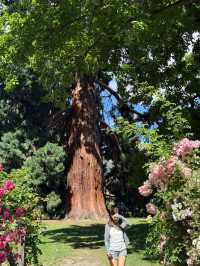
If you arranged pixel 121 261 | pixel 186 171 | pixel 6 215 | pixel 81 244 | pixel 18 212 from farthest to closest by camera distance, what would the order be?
pixel 81 244, pixel 121 261, pixel 18 212, pixel 6 215, pixel 186 171

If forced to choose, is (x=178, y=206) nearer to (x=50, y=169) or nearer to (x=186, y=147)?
(x=186, y=147)

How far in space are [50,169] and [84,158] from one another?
2.94m

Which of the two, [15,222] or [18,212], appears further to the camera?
[18,212]

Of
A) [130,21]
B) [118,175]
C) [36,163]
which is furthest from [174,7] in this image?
[118,175]

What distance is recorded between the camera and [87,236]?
22.0m

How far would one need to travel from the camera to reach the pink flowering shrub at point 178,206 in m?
8.43

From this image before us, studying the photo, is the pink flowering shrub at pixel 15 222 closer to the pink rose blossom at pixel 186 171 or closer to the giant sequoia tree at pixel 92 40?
the pink rose blossom at pixel 186 171

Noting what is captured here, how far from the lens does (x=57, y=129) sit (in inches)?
1423

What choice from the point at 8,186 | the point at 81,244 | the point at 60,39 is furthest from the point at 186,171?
the point at 81,244

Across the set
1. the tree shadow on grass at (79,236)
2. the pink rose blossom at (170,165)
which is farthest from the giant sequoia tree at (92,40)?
the tree shadow on grass at (79,236)

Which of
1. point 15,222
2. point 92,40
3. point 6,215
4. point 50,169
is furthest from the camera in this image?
point 50,169

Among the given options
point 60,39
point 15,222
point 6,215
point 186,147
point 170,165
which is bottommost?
point 15,222

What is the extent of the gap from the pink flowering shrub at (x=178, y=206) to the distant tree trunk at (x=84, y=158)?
2157cm

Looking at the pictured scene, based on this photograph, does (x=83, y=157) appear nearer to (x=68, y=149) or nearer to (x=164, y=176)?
(x=68, y=149)
